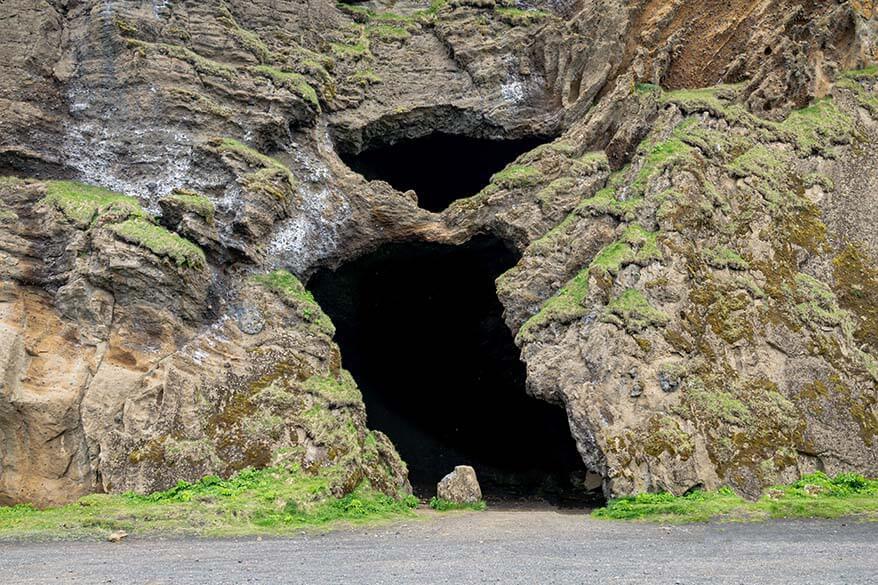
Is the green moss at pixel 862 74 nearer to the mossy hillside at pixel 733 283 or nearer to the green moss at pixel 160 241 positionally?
the mossy hillside at pixel 733 283

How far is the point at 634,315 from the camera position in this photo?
18.2 metres

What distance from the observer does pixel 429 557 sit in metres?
11.9

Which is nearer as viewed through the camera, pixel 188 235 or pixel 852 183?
pixel 188 235

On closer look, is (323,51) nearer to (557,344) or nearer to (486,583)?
(557,344)

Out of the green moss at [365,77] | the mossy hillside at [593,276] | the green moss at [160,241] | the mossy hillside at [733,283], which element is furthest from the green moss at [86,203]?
the mossy hillside at [733,283]

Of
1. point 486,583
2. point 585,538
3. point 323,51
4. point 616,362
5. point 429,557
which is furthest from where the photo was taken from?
point 323,51

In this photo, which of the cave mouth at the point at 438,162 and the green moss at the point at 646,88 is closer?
the green moss at the point at 646,88

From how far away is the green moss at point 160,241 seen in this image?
18203 millimetres

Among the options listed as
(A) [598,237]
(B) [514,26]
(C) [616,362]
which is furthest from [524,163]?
(C) [616,362]

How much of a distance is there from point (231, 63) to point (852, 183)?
56.2 ft

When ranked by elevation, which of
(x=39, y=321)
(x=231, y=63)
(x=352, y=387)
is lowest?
(x=352, y=387)

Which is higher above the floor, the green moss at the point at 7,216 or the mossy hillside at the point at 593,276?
the green moss at the point at 7,216

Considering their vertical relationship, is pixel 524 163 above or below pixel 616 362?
above

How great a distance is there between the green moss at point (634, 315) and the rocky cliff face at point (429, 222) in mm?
71
